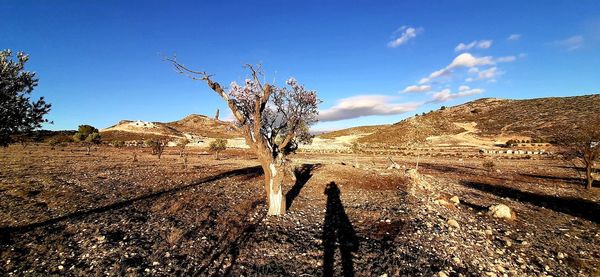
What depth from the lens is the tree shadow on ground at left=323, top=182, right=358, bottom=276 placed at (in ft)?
42.5

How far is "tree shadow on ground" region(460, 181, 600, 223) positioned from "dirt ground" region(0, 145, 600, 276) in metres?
0.17

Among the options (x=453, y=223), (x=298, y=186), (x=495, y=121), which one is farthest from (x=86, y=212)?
(x=495, y=121)

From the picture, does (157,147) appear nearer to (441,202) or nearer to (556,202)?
(441,202)

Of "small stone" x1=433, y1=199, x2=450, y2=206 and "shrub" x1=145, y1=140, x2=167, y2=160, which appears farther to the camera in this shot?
"shrub" x1=145, y1=140, x2=167, y2=160

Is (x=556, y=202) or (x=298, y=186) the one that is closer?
(x=556, y=202)

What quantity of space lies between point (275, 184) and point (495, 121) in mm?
164886

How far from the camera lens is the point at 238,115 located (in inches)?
721

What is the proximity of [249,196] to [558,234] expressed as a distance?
2178 cm

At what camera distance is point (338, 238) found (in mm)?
16062

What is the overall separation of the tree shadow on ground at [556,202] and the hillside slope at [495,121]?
10142cm

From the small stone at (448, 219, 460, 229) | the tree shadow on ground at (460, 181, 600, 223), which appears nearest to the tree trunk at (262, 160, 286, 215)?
the small stone at (448, 219, 460, 229)

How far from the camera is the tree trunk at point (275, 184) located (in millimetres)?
19500

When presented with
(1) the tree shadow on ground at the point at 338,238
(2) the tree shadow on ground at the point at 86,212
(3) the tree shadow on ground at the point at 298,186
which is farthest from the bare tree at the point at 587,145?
(2) the tree shadow on ground at the point at 86,212

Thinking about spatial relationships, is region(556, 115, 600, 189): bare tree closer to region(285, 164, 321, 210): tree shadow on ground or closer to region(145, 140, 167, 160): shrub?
region(285, 164, 321, 210): tree shadow on ground
